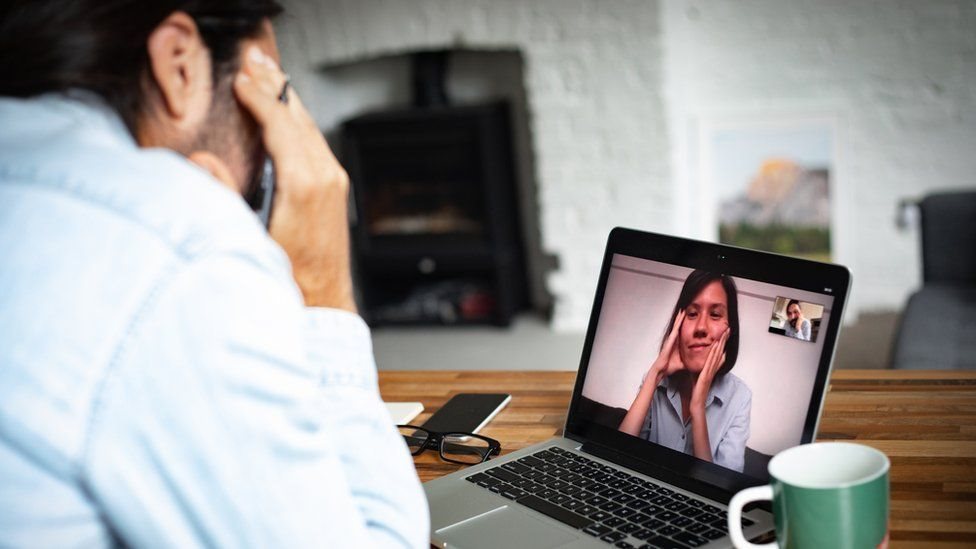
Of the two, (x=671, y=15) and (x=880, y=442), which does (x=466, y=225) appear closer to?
(x=671, y=15)

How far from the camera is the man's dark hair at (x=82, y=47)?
25.0 inches

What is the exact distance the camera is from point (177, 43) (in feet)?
2.29

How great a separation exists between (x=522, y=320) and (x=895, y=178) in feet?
Result: 5.44

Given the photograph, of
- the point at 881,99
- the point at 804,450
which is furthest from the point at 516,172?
the point at 804,450

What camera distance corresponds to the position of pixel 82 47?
645 mm

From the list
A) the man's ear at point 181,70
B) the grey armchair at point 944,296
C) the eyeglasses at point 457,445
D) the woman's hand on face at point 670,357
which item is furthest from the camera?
the grey armchair at point 944,296

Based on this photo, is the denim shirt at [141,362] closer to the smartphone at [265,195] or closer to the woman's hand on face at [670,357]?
the smartphone at [265,195]

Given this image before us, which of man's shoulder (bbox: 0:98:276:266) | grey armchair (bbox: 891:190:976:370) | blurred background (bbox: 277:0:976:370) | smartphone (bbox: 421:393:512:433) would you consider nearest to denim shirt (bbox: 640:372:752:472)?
smartphone (bbox: 421:393:512:433)

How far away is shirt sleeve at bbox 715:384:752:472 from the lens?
0.93m

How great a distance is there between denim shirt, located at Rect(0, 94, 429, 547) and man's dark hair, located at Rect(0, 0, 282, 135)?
1.8 inches

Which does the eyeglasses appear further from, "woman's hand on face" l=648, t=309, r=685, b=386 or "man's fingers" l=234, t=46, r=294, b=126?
"man's fingers" l=234, t=46, r=294, b=126

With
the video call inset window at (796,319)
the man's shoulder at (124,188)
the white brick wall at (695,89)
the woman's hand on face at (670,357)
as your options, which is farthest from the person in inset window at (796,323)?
the white brick wall at (695,89)

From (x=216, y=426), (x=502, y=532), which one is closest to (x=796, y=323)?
(x=502, y=532)

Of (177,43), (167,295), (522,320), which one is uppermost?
(177,43)
